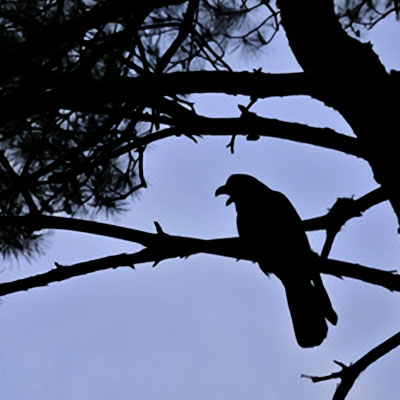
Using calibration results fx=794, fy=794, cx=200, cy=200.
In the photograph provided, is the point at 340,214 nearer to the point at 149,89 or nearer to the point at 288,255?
the point at 149,89

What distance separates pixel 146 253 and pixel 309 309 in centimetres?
117

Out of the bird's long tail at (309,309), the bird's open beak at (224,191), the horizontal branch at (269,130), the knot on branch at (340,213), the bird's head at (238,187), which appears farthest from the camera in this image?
the bird's open beak at (224,191)

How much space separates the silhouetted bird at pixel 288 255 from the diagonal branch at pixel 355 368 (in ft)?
1.57

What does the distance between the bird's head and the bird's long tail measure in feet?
2.45

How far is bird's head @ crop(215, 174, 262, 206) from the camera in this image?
4.04 meters

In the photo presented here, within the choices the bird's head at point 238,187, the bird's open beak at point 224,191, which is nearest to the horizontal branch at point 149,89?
the bird's head at point 238,187

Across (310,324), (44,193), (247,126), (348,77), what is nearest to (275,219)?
(310,324)

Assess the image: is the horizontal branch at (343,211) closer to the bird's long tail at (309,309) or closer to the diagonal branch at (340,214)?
the diagonal branch at (340,214)

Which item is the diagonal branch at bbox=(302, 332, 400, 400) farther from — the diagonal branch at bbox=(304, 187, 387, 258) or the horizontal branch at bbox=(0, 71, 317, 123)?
the horizontal branch at bbox=(0, 71, 317, 123)

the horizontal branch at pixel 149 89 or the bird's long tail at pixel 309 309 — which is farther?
the bird's long tail at pixel 309 309

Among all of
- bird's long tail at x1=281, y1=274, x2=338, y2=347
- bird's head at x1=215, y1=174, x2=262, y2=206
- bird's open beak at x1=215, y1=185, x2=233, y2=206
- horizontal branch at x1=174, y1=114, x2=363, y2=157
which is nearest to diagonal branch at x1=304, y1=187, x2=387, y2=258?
horizontal branch at x1=174, y1=114, x2=363, y2=157

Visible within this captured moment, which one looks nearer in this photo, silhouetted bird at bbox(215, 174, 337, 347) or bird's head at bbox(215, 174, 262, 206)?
silhouetted bird at bbox(215, 174, 337, 347)

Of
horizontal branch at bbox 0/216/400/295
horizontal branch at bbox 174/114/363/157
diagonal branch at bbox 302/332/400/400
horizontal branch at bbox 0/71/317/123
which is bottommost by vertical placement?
diagonal branch at bbox 302/332/400/400

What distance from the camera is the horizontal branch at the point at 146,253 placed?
2266 mm
